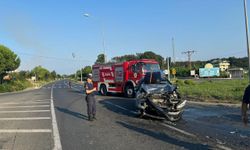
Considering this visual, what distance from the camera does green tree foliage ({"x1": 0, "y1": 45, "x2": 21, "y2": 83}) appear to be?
73.2 m

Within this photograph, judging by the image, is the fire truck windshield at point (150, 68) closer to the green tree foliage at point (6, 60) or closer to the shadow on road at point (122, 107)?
the shadow on road at point (122, 107)

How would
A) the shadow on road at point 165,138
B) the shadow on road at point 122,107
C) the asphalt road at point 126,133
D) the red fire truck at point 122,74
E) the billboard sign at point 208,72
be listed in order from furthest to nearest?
the billboard sign at point 208,72
the red fire truck at point 122,74
the shadow on road at point 122,107
the asphalt road at point 126,133
the shadow on road at point 165,138

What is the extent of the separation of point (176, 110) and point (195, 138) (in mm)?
3634

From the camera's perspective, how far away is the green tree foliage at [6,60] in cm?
7319

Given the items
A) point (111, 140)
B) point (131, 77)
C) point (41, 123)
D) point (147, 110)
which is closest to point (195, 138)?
point (111, 140)

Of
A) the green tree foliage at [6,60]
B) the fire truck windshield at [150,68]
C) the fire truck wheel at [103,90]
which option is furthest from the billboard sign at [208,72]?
the fire truck windshield at [150,68]

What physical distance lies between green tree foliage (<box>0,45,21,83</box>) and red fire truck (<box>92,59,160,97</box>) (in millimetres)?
48135

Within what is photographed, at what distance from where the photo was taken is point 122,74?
26.1m

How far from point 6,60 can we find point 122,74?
55388 mm

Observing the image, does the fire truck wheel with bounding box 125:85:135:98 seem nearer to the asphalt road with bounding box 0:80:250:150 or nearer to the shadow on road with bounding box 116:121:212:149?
the asphalt road with bounding box 0:80:250:150

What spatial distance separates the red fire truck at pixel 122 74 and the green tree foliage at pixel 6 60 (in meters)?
48.1

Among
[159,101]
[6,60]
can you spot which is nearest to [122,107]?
[159,101]

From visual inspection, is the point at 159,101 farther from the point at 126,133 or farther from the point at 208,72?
the point at 208,72

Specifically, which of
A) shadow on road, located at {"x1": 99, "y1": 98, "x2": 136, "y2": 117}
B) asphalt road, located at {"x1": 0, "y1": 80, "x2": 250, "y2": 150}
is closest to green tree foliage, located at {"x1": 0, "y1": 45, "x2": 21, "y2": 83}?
shadow on road, located at {"x1": 99, "y1": 98, "x2": 136, "y2": 117}
